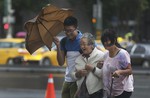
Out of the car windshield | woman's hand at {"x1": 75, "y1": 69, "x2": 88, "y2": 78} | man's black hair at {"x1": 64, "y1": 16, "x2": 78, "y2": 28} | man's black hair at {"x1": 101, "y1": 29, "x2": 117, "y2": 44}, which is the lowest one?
the car windshield

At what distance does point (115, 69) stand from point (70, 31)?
0.89 m

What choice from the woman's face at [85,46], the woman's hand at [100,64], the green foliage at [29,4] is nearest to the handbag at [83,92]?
the woman's hand at [100,64]

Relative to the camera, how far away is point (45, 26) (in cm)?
654

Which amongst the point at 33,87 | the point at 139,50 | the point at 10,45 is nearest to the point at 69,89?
the point at 33,87

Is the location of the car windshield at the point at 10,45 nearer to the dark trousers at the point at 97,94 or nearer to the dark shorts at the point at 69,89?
the dark shorts at the point at 69,89

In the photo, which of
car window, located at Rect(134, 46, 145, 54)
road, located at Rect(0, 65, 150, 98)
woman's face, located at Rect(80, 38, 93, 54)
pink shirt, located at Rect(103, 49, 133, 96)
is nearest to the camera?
pink shirt, located at Rect(103, 49, 133, 96)

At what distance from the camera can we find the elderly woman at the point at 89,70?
6.09 m

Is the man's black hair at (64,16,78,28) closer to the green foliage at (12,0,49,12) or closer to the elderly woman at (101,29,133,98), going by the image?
the elderly woman at (101,29,133,98)

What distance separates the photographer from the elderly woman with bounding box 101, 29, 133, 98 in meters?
5.80

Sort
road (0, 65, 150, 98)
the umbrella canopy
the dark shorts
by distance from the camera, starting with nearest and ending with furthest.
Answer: the umbrella canopy, the dark shorts, road (0, 65, 150, 98)

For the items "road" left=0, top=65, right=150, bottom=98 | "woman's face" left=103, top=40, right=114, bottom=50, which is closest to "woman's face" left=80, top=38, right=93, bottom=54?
"woman's face" left=103, top=40, right=114, bottom=50

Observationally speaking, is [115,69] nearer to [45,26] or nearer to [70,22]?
[70,22]

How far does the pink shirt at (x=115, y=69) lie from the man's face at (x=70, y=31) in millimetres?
675

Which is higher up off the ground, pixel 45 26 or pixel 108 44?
pixel 45 26
